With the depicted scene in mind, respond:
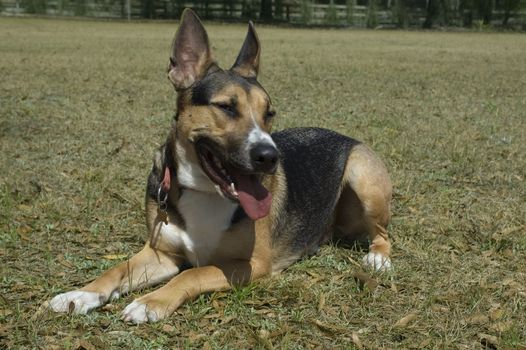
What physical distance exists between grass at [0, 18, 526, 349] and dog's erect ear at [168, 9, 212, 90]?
4.84 ft

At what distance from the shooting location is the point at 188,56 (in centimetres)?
431

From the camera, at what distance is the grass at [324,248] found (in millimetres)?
3568

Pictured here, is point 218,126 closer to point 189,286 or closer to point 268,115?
point 268,115

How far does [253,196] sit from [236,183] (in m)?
0.14

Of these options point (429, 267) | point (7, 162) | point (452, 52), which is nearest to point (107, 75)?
point (7, 162)

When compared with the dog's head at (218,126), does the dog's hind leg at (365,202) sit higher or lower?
Answer: lower

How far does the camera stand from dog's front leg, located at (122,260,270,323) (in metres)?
3.55

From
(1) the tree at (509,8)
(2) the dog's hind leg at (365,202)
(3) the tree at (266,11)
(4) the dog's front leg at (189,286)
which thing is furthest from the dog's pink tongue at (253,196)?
(1) the tree at (509,8)

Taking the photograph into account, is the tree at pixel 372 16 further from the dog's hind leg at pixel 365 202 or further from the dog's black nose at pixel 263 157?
the dog's black nose at pixel 263 157

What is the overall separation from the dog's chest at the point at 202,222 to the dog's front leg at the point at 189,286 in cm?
19

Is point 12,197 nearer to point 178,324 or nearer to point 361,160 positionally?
point 178,324

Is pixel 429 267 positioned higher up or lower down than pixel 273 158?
lower down

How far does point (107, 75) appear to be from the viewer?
47.7 feet

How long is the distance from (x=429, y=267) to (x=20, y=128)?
616cm
